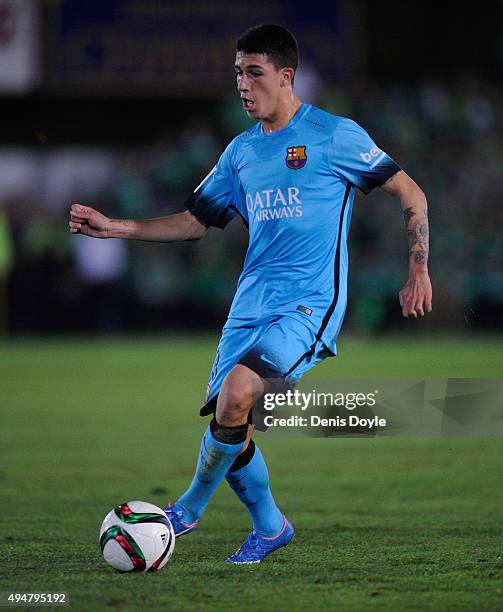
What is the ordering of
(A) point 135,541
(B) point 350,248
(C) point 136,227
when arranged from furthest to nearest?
1. (B) point 350,248
2. (C) point 136,227
3. (A) point 135,541

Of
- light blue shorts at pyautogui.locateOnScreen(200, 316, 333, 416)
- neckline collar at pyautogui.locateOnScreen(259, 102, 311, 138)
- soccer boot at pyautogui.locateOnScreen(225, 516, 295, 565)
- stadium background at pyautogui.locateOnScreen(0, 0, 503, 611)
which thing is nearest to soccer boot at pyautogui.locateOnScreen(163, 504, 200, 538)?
stadium background at pyautogui.locateOnScreen(0, 0, 503, 611)

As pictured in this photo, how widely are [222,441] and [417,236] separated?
1.19 meters

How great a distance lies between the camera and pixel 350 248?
20.6m

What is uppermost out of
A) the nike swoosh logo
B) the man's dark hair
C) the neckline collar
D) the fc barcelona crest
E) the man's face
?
the man's dark hair

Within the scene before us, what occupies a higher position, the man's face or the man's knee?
the man's face

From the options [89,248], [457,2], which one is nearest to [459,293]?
[89,248]

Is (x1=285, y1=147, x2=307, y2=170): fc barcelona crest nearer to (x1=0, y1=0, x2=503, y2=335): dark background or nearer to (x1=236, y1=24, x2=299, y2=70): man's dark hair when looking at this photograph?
(x1=236, y1=24, x2=299, y2=70): man's dark hair

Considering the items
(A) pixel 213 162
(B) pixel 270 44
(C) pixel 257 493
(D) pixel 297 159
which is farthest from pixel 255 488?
(A) pixel 213 162

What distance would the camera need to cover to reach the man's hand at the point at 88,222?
557cm

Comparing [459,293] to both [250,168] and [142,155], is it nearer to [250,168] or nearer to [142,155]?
[142,155]

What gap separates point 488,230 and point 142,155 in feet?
22.8

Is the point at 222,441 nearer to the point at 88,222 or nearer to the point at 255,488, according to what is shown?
the point at 255,488

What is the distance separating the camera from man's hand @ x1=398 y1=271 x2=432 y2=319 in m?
5.26

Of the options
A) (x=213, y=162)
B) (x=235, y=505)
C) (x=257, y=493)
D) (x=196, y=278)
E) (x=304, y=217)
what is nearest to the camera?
(x=304, y=217)
